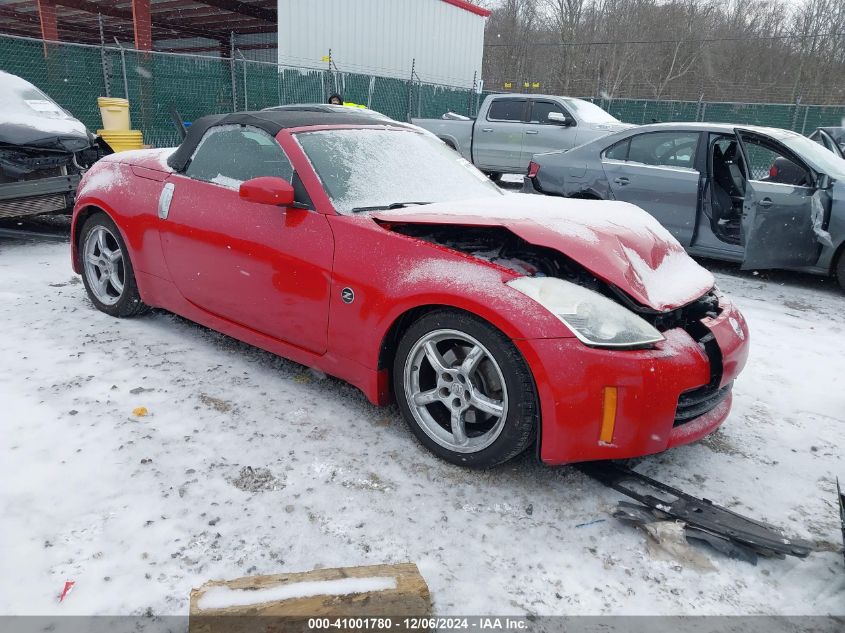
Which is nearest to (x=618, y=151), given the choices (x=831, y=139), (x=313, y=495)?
(x=831, y=139)

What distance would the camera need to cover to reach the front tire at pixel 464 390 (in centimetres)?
238

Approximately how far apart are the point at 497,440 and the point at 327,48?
16663 mm

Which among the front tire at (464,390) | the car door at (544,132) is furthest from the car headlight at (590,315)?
the car door at (544,132)

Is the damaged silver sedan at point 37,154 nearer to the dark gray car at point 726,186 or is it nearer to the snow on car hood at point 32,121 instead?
the snow on car hood at point 32,121

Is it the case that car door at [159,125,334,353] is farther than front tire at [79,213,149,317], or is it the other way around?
front tire at [79,213,149,317]

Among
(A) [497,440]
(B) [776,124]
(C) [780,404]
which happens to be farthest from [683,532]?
(B) [776,124]

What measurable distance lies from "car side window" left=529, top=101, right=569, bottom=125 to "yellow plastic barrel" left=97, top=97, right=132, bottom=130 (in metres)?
7.71

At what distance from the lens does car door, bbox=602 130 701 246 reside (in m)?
6.11

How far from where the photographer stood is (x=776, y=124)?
19578 mm

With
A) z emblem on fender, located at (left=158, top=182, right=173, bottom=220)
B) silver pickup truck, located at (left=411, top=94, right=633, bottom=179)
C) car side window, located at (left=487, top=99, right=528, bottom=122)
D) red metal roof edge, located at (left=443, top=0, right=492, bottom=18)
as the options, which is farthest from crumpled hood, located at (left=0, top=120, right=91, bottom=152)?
red metal roof edge, located at (left=443, top=0, right=492, bottom=18)

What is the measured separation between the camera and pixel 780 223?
5520 millimetres

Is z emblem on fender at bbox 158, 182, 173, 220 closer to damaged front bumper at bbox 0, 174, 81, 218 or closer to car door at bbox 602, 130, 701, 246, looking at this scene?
damaged front bumper at bbox 0, 174, 81, 218

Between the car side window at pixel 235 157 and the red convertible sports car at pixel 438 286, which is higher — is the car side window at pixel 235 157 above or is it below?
above

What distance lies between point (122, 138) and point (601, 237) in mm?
11194
